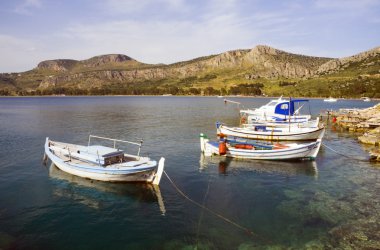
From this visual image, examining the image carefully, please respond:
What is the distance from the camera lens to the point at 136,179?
29266 mm

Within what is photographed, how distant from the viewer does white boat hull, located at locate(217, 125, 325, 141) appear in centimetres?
5311

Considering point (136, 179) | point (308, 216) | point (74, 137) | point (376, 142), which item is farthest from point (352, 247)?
point (74, 137)

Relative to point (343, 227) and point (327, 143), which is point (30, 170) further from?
point (327, 143)

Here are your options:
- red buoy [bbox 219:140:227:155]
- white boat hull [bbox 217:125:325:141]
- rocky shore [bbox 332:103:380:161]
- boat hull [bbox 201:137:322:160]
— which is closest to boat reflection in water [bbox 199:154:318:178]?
boat hull [bbox 201:137:322:160]

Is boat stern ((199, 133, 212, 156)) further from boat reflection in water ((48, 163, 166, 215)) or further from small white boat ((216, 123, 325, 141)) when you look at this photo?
boat reflection in water ((48, 163, 166, 215))

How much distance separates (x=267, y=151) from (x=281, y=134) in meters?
16.1

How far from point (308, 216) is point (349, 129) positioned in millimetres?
53450

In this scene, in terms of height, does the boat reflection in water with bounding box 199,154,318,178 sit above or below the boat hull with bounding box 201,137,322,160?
below

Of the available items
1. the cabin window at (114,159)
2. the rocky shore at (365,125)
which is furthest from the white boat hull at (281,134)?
the cabin window at (114,159)

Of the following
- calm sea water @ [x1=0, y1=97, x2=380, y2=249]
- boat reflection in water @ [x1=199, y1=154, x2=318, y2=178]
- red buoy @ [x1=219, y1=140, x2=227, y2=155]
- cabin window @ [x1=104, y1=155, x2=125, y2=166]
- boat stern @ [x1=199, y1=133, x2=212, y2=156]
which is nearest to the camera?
calm sea water @ [x1=0, y1=97, x2=380, y2=249]

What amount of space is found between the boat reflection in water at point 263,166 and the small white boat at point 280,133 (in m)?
14.5

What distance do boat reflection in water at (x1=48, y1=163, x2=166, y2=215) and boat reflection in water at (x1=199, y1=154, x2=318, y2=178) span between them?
9567 mm

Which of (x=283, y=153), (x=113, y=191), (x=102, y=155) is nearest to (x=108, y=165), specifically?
(x=102, y=155)

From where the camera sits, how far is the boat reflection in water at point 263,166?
35322 millimetres
